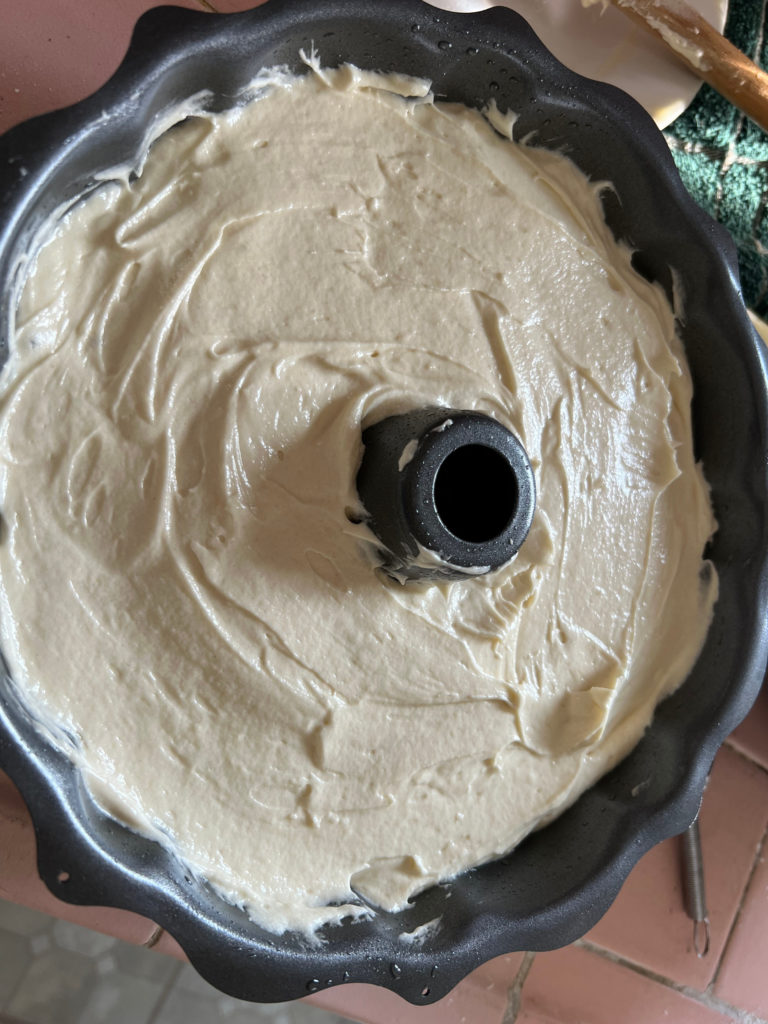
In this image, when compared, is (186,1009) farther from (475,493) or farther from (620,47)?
(620,47)

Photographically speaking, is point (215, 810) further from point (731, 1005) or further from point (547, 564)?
point (731, 1005)

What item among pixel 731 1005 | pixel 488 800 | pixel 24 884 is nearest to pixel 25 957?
pixel 24 884

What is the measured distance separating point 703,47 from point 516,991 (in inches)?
50.6

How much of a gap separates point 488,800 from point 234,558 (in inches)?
15.0

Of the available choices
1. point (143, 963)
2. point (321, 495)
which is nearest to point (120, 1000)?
point (143, 963)

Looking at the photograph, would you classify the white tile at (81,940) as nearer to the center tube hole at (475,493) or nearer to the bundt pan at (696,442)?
the bundt pan at (696,442)

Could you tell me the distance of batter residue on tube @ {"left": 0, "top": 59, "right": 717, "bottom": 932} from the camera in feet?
2.62

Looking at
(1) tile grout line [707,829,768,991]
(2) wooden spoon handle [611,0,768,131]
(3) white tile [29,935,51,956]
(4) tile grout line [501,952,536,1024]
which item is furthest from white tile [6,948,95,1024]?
(2) wooden spoon handle [611,0,768,131]

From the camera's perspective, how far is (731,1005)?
1283 mm

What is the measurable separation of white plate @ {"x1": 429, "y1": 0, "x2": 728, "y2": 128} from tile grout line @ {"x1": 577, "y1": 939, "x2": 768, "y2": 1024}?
1.15 m

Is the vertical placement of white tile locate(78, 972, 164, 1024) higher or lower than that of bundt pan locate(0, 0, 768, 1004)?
lower

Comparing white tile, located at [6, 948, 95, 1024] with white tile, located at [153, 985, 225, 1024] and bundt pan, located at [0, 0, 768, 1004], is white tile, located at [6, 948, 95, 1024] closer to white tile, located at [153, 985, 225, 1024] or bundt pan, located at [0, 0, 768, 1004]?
white tile, located at [153, 985, 225, 1024]

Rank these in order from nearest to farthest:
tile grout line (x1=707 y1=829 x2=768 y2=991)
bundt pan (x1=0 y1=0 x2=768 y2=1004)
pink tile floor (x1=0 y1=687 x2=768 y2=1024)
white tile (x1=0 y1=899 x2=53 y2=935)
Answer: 1. bundt pan (x1=0 y1=0 x2=768 y2=1004)
2. white tile (x1=0 y1=899 x2=53 y2=935)
3. pink tile floor (x1=0 y1=687 x2=768 y2=1024)
4. tile grout line (x1=707 y1=829 x2=768 y2=991)

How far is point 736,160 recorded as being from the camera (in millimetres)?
1260
